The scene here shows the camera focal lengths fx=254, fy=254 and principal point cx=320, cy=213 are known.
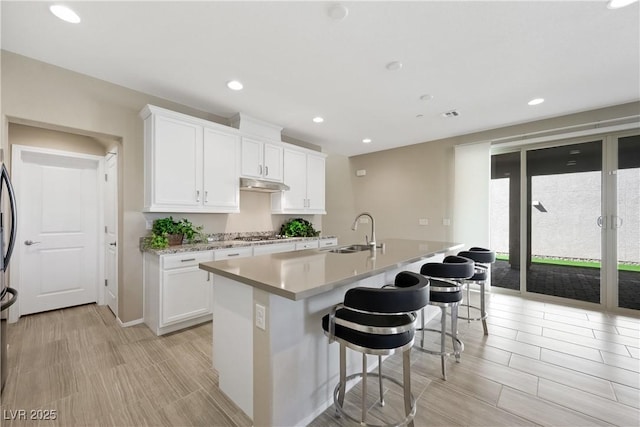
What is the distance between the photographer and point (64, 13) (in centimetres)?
183

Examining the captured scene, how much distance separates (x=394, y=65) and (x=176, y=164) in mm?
2617

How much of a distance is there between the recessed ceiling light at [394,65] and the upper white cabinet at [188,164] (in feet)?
7.16

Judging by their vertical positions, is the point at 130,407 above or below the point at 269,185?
below

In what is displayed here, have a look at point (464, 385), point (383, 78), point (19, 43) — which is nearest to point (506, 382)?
A: point (464, 385)

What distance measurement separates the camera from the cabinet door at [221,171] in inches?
130

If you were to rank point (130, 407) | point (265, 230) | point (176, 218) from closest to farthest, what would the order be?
point (130, 407), point (176, 218), point (265, 230)

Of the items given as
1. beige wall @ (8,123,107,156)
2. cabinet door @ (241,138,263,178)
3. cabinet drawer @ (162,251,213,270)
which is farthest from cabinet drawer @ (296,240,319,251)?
beige wall @ (8,123,107,156)

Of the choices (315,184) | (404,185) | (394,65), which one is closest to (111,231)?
(315,184)

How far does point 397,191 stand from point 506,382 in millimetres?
3900

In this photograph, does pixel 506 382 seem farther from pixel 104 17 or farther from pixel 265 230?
pixel 104 17

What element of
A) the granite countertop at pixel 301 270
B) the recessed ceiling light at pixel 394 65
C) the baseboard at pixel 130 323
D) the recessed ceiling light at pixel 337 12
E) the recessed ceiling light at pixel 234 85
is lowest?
the baseboard at pixel 130 323

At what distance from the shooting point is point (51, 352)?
232cm

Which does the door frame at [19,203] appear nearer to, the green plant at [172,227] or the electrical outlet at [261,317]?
the green plant at [172,227]

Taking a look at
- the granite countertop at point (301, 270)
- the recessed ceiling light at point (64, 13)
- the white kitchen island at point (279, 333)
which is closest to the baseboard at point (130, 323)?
the white kitchen island at point (279, 333)
